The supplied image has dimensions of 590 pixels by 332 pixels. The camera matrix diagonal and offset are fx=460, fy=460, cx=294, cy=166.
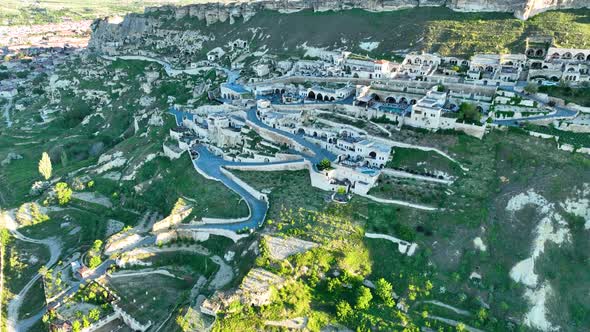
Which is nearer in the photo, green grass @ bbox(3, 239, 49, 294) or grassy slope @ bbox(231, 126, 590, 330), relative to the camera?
grassy slope @ bbox(231, 126, 590, 330)

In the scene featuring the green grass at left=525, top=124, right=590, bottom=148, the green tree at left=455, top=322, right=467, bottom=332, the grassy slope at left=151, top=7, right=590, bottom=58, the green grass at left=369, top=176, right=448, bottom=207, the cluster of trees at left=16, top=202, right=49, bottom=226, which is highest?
the grassy slope at left=151, top=7, right=590, bottom=58

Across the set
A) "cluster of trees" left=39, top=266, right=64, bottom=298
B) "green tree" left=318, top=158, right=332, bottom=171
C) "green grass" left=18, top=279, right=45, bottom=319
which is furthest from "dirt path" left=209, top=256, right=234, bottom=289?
"green grass" left=18, top=279, right=45, bottom=319

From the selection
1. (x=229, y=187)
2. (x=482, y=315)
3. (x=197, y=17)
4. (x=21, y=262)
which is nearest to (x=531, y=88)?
(x=482, y=315)

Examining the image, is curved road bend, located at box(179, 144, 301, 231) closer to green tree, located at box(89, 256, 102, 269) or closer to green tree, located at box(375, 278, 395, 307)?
green tree, located at box(89, 256, 102, 269)

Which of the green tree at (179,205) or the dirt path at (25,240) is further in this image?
the green tree at (179,205)

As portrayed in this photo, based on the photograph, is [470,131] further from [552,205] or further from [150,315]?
[150,315]

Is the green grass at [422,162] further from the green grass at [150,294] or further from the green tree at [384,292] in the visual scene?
the green grass at [150,294]

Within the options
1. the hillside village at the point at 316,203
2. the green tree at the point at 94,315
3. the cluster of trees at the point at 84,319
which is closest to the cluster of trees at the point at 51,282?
the hillside village at the point at 316,203
